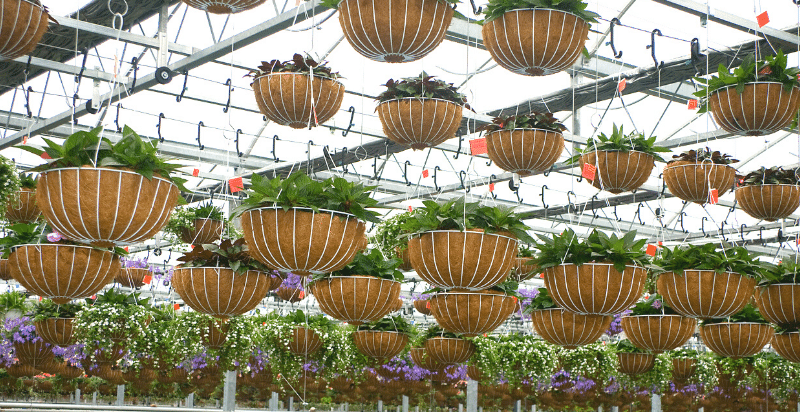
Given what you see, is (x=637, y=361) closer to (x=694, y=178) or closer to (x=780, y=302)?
(x=780, y=302)

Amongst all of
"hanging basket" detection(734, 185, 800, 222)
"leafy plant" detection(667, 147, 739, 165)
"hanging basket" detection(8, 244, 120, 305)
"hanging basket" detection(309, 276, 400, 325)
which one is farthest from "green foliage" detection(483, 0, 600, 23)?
"hanging basket" detection(734, 185, 800, 222)

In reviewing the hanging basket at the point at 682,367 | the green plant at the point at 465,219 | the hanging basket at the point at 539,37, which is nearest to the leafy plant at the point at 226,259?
the green plant at the point at 465,219

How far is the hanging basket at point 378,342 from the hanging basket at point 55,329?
10.6ft

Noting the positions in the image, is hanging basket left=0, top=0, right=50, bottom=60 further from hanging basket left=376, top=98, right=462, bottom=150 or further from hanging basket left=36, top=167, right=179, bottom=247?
hanging basket left=376, top=98, right=462, bottom=150

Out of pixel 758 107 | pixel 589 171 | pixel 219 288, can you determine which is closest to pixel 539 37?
pixel 589 171

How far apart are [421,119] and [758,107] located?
2297mm

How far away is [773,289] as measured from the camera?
6.14m

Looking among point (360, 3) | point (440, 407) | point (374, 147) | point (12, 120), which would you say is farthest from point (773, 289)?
point (440, 407)

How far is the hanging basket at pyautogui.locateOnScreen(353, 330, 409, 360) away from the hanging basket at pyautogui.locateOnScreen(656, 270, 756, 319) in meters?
2.75

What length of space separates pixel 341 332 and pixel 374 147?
7.35 feet

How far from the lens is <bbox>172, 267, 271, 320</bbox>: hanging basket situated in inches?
196

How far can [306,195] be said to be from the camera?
4273 mm

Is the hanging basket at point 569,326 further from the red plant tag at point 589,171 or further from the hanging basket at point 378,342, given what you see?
the hanging basket at point 378,342

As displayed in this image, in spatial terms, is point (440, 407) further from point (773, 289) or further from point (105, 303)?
point (773, 289)
